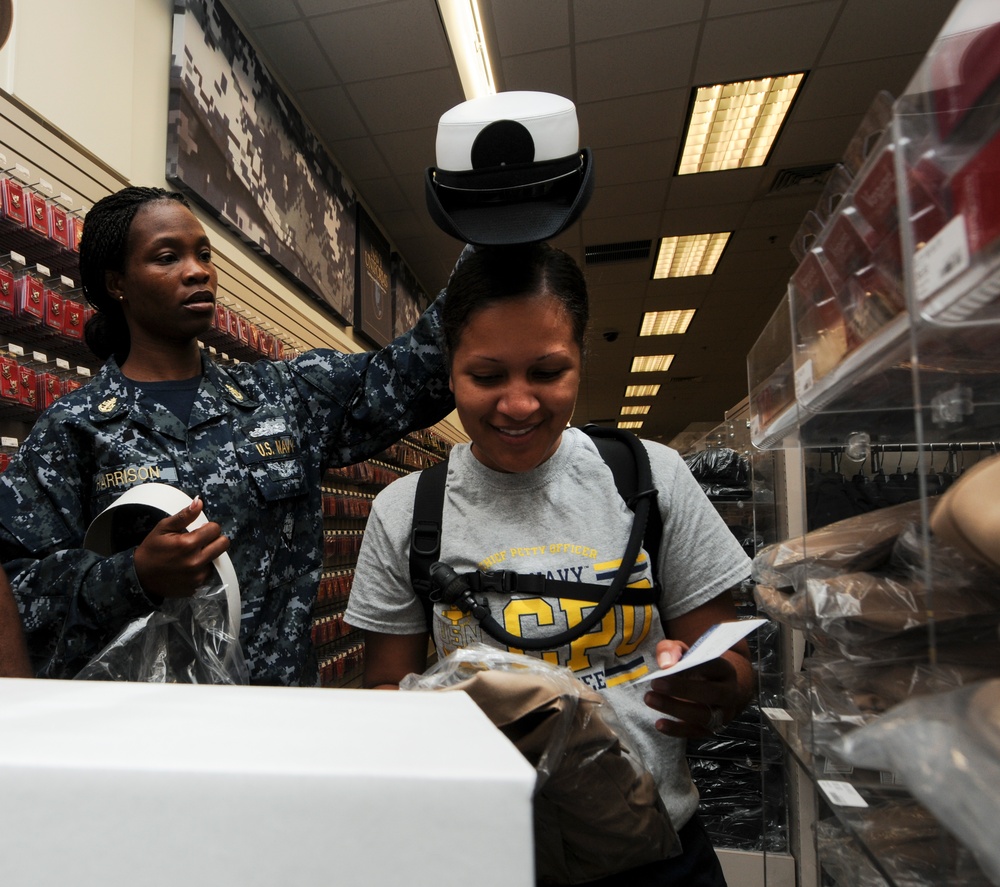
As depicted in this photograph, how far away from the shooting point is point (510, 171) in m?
0.90

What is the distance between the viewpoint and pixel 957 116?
41cm

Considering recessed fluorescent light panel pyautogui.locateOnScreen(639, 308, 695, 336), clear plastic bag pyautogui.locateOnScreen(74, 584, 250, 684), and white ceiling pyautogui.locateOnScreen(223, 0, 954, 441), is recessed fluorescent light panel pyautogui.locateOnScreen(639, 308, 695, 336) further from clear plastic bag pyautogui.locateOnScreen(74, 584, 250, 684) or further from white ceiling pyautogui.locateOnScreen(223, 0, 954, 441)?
clear plastic bag pyautogui.locateOnScreen(74, 584, 250, 684)

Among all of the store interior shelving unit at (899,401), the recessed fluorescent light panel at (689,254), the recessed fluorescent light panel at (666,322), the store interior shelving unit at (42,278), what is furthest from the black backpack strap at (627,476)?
the recessed fluorescent light panel at (666,322)

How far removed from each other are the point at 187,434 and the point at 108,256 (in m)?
0.45

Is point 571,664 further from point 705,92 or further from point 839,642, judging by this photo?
point 705,92

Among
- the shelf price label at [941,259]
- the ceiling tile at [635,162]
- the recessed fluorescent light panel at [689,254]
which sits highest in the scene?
the ceiling tile at [635,162]

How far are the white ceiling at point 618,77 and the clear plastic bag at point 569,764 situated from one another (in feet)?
12.7

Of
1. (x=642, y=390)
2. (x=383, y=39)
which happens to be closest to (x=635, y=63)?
(x=383, y=39)

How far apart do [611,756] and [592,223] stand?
19.7 ft

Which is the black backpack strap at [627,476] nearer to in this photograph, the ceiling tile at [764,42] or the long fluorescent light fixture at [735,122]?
the ceiling tile at [764,42]

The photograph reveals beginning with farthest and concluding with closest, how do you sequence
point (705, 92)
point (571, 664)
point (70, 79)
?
point (705, 92) < point (70, 79) < point (571, 664)

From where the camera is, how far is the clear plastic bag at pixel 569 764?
16.8 inches

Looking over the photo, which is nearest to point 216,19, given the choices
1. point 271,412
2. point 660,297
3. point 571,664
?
point 271,412

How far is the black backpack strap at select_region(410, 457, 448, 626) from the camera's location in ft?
3.16
